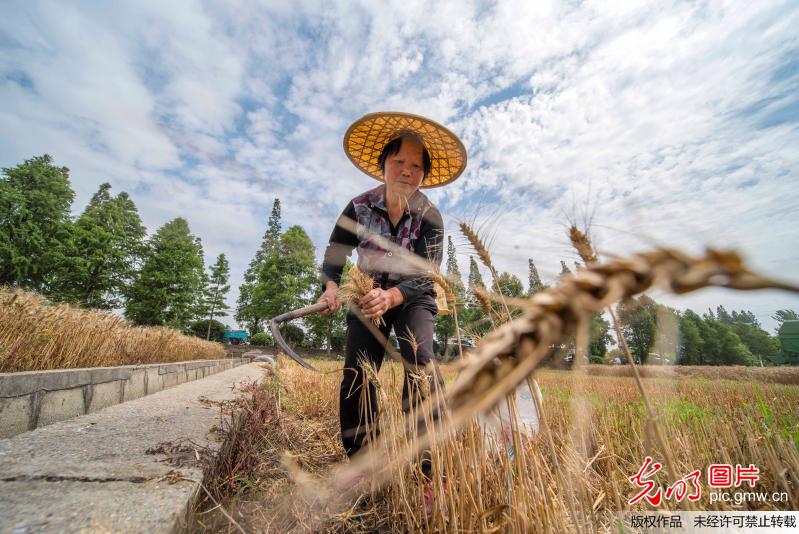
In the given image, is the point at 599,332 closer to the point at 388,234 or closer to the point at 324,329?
the point at 388,234

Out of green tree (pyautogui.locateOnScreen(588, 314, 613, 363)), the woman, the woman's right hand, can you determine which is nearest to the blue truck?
the woman

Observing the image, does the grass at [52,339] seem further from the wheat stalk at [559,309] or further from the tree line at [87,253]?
the tree line at [87,253]

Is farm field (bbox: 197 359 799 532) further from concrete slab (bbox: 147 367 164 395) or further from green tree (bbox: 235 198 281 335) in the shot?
green tree (bbox: 235 198 281 335)

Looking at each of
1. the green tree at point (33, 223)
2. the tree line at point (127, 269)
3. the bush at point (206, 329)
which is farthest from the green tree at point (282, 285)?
the green tree at point (33, 223)

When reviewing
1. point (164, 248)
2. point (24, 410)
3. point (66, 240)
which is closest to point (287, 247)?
point (164, 248)

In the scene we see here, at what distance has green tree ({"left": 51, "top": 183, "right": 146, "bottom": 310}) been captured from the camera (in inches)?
1012

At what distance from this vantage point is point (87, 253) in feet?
88.0

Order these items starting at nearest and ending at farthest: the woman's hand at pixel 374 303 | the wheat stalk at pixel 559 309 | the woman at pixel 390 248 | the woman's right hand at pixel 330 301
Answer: the wheat stalk at pixel 559 309 < the woman's hand at pixel 374 303 < the woman at pixel 390 248 < the woman's right hand at pixel 330 301

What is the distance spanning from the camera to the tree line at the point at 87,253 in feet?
80.1

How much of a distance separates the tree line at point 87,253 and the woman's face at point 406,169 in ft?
83.5

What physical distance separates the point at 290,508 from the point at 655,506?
69.6 inches

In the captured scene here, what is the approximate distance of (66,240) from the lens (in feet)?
85.3

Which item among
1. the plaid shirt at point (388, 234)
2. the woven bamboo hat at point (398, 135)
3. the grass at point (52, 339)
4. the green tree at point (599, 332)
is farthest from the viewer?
the grass at point (52, 339)

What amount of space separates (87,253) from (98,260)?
1.16m
